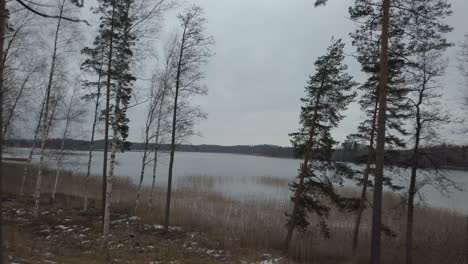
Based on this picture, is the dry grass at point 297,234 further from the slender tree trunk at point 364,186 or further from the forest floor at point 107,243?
the forest floor at point 107,243

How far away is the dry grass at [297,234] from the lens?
667 inches

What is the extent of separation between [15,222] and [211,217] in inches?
402

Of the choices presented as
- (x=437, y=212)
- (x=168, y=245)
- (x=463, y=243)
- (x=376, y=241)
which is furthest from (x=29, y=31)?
(x=437, y=212)

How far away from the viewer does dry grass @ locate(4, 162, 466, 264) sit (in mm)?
16953

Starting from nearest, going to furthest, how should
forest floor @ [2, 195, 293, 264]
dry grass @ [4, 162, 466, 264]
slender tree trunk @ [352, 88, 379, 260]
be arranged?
forest floor @ [2, 195, 293, 264] → slender tree trunk @ [352, 88, 379, 260] → dry grass @ [4, 162, 466, 264]

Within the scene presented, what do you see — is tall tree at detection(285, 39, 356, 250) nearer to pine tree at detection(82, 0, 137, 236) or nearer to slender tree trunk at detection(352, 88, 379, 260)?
slender tree trunk at detection(352, 88, 379, 260)

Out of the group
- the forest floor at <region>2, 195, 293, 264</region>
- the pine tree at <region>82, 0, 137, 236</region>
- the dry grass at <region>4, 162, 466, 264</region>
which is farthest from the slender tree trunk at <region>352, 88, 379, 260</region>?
the pine tree at <region>82, 0, 137, 236</region>

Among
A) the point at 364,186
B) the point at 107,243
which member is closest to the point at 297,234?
the point at 364,186

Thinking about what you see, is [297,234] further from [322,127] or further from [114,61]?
[114,61]

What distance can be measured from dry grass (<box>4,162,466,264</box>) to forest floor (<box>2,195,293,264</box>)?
1359mm

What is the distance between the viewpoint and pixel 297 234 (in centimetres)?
1973

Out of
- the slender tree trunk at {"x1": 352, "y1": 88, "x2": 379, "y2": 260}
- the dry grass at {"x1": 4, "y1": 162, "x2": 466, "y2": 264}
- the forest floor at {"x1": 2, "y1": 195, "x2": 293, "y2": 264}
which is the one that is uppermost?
the slender tree trunk at {"x1": 352, "y1": 88, "x2": 379, "y2": 260}

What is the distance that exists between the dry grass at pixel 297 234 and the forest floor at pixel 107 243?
136cm

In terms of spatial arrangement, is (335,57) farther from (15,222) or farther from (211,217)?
(15,222)
